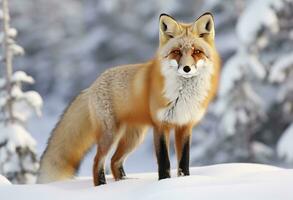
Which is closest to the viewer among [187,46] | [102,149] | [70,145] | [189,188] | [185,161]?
[189,188]

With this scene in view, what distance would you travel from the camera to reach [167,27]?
5.64 metres

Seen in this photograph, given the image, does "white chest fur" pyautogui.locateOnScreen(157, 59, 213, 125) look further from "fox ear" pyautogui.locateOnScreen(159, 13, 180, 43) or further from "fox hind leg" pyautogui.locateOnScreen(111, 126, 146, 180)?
"fox hind leg" pyautogui.locateOnScreen(111, 126, 146, 180)

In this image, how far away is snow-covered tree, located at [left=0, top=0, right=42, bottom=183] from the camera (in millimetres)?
10656

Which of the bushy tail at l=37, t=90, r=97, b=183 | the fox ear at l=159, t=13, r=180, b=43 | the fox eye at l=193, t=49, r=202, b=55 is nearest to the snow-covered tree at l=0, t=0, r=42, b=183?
the bushy tail at l=37, t=90, r=97, b=183

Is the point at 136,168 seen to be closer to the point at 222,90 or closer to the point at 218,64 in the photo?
the point at 222,90

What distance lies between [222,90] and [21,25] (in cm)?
1221

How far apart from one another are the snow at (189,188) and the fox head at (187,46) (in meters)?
0.91

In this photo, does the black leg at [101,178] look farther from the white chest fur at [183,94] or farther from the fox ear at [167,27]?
the fox ear at [167,27]

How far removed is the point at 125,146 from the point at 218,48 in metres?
15.1

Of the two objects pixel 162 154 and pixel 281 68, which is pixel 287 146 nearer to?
pixel 281 68

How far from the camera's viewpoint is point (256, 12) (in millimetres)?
15000

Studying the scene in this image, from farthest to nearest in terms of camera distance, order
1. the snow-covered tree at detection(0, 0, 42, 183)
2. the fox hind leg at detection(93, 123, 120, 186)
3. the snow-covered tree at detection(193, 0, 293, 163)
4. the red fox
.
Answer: the snow-covered tree at detection(193, 0, 293, 163) < the snow-covered tree at detection(0, 0, 42, 183) < the fox hind leg at detection(93, 123, 120, 186) < the red fox

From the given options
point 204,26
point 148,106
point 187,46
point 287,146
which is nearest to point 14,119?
point 148,106

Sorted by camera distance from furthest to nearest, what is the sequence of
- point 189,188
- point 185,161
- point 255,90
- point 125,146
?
point 255,90 → point 125,146 → point 185,161 → point 189,188
